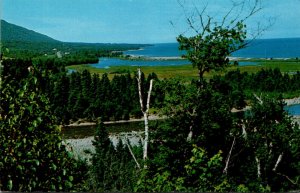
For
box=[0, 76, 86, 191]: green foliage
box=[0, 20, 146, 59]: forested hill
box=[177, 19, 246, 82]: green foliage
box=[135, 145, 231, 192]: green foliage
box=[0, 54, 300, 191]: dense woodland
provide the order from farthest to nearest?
box=[0, 20, 146, 59]: forested hill, box=[177, 19, 246, 82]: green foliage, box=[135, 145, 231, 192]: green foliage, box=[0, 54, 300, 191]: dense woodland, box=[0, 76, 86, 191]: green foliage

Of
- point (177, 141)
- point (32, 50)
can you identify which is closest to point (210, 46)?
point (177, 141)

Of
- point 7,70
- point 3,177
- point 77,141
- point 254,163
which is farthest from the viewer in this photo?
point 77,141

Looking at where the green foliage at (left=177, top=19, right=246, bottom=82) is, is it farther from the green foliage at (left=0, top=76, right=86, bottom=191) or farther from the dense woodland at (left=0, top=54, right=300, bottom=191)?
the green foliage at (left=0, top=76, right=86, bottom=191)

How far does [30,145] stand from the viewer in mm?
4660

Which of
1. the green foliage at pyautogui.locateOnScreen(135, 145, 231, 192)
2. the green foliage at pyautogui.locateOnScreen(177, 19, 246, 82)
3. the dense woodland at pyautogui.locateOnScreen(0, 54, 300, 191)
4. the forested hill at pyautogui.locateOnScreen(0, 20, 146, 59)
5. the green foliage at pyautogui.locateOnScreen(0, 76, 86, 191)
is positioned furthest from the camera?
the forested hill at pyautogui.locateOnScreen(0, 20, 146, 59)

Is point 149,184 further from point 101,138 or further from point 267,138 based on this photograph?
point 101,138

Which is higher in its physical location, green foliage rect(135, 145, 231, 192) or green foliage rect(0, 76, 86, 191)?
green foliage rect(0, 76, 86, 191)

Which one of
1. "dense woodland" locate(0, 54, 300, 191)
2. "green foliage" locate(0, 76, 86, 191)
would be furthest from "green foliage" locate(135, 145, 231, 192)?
"green foliage" locate(0, 76, 86, 191)

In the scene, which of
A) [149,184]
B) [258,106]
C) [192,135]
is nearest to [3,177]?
[149,184]

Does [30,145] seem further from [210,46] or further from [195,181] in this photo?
[210,46]

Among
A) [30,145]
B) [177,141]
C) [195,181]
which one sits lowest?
[177,141]

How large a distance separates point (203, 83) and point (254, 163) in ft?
16.2

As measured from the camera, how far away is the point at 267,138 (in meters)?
16.8

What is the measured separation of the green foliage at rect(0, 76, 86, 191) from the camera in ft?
14.8
